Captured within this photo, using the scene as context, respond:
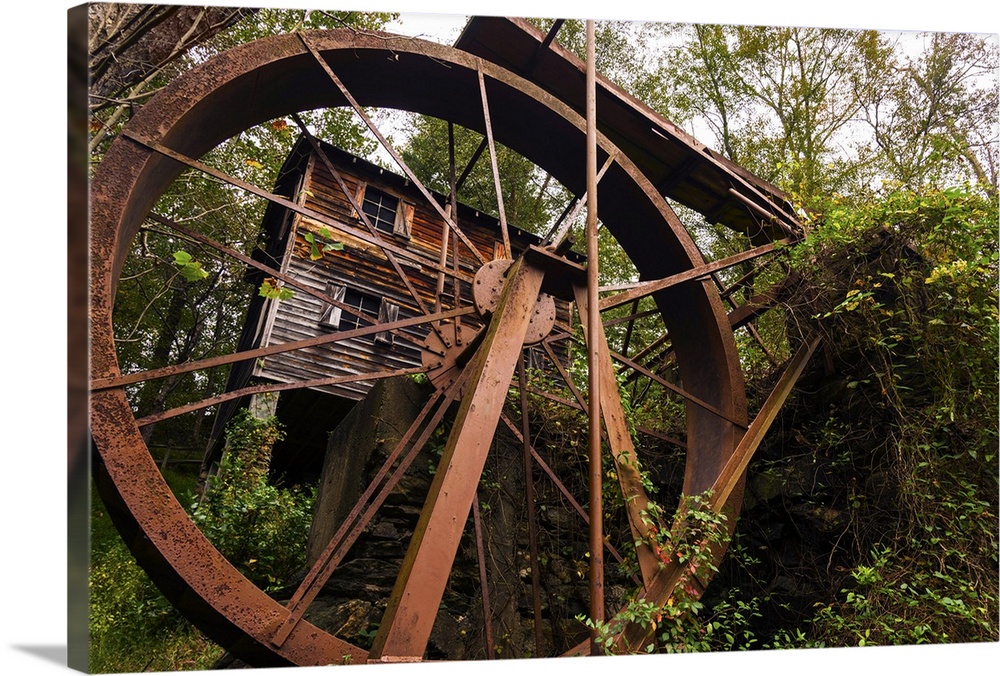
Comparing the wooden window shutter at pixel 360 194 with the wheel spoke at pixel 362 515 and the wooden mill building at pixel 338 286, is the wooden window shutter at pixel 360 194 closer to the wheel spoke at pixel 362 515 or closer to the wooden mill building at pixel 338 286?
the wooden mill building at pixel 338 286

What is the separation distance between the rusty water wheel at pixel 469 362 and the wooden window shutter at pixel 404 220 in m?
5.65

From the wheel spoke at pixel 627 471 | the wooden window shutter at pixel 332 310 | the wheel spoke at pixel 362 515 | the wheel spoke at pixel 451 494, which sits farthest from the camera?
the wooden window shutter at pixel 332 310

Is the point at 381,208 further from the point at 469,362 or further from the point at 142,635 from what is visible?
the point at 469,362

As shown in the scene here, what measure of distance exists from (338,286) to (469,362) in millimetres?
5515

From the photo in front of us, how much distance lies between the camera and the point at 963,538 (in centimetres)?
367

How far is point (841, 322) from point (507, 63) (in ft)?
8.51

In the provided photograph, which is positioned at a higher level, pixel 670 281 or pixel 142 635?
pixel 670 281

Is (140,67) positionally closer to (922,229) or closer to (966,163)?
(922,229)

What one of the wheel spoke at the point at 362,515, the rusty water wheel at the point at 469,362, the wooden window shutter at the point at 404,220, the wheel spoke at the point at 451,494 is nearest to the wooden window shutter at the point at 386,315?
the wooden window shutter at the point at 404,220

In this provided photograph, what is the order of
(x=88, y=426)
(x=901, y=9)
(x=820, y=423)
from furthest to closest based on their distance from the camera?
1. (x=820, y=423)
2. (x=901, y=9)
3. (x=88, y=426)

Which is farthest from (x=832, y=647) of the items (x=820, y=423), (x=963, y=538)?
(x=820, y=423)

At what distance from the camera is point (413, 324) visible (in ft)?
12.2

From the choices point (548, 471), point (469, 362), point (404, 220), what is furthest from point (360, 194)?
point (548, 471)

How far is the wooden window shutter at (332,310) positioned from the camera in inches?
364
